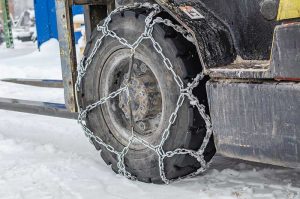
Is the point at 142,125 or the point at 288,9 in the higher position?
the point at 288,9

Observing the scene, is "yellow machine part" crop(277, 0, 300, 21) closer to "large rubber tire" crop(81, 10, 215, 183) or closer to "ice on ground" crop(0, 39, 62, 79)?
"large rubber tire" crop(81, 10, 215, 183)

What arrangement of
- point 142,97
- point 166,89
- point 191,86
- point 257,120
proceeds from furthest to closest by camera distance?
point 142,97 < point 166,89 < point 191,86 < point 257,120

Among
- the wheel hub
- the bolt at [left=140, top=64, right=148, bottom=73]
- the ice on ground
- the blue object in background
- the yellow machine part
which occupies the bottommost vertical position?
the ice on ground

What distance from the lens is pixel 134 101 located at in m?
3.02

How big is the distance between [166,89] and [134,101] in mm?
338

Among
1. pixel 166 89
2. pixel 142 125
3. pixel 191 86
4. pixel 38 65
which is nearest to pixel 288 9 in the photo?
pixel 191 86

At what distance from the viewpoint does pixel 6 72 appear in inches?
414

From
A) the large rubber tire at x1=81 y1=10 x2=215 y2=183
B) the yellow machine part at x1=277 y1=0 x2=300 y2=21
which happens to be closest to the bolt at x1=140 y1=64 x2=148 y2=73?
the large rubber tire at x1=81 y1=10 x2=215 y2=183

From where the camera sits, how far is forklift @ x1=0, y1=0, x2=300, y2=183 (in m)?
2.23

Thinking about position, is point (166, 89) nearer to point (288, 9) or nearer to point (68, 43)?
point (288, 9)

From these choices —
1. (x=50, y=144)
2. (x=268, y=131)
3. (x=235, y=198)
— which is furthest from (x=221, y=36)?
(x=50, y=144)

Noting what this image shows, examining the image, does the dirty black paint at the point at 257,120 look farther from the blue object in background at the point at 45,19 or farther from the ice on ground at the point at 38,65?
the blue object in background at the point at 45,19

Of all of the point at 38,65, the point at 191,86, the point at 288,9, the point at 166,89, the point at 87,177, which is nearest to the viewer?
the point at 288,9

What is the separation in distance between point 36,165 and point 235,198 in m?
1.55
